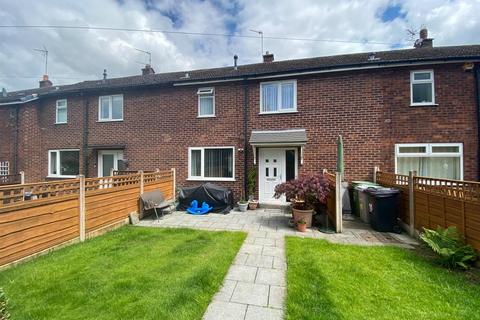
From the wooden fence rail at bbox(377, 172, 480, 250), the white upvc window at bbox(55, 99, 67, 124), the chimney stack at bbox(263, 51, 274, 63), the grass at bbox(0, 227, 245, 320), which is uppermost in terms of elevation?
the chimney stack at bbox(263, 51, 274, 63)

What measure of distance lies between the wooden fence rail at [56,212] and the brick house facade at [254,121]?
3.88m

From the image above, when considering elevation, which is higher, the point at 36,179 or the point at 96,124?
the point at 96,124

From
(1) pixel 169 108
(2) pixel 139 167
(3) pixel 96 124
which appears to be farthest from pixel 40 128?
(1) pixel 169 108

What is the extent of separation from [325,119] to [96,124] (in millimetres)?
10955

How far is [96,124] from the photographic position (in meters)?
11.2

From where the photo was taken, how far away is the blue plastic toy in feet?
26.9

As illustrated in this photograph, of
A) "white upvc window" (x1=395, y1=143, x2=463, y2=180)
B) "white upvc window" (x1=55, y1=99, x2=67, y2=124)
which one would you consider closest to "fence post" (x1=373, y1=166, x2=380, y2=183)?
"white upvc window" (x1=395, y1=143, x2=463, y2=180)

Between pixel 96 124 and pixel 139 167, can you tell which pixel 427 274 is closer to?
pixel 139 167

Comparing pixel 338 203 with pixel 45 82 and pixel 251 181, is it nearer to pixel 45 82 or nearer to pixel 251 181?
pixel 251 181

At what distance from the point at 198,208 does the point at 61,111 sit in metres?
9.70

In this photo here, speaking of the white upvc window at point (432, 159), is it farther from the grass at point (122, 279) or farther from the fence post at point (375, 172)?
the grass at point (122, 279)

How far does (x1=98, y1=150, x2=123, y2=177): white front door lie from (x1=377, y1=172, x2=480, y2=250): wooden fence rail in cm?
1186

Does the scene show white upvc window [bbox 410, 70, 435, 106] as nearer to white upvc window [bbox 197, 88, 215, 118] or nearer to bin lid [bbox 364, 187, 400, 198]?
bin lid [bbox 364, 187, 400, 198]

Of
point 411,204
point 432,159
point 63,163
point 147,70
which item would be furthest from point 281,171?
point 147,70
